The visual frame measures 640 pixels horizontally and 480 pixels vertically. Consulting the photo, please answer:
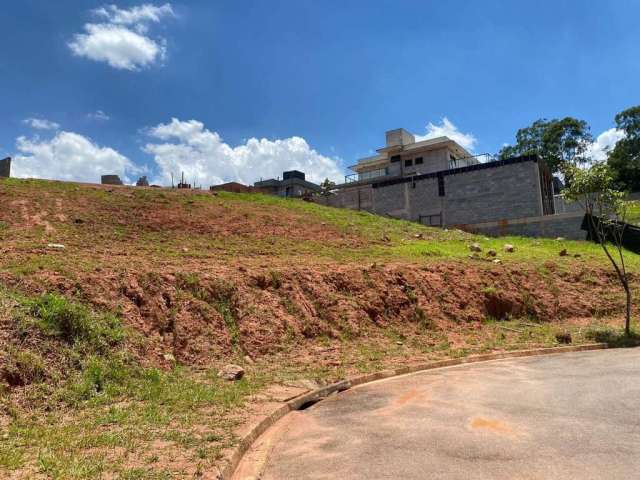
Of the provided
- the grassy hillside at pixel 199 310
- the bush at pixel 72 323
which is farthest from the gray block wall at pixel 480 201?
the bush at pixel 72 323

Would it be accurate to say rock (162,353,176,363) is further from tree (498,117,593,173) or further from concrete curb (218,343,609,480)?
tree (498,117,593,173)

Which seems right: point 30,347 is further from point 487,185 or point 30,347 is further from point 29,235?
point 487,185

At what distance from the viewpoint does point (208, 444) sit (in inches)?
212

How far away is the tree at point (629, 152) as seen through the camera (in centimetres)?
4372

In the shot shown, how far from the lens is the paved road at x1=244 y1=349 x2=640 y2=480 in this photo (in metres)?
4.77

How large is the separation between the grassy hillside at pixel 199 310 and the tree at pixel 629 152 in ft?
85.0

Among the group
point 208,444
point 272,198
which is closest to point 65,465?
point 208,444

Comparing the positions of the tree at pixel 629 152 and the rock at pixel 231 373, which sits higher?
the tree at pixel 629 152

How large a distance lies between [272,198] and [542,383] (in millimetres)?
20349

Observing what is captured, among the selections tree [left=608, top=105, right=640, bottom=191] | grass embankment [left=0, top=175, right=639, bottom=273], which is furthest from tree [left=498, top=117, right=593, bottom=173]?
grass embankment [left=0, top=175, right=639, bottom=273]

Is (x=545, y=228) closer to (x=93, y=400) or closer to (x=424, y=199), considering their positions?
(x=424, y=199)

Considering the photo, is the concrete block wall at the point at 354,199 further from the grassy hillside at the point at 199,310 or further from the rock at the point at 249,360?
the rock at the point at 249,360

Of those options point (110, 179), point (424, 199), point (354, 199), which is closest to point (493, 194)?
point (424, 199)

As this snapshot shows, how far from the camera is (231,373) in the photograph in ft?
28.7
